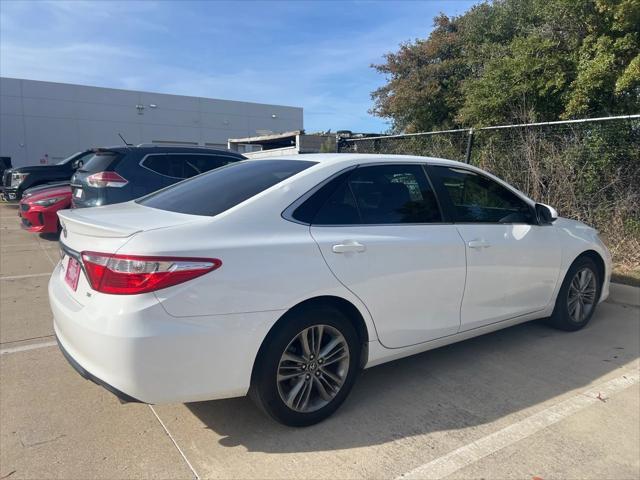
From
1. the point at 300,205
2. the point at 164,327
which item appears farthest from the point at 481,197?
the point at 164,327

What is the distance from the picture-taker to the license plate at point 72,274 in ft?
8.90

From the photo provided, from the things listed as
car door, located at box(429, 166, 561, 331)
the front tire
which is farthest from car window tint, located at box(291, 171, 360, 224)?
car door, located at box(429, 166, 561, 331)

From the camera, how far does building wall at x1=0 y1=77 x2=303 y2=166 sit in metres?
31.2

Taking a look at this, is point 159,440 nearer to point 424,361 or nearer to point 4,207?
point 424,361

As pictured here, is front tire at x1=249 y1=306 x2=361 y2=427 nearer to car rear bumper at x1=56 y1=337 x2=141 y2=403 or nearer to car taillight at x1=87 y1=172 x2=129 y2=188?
car rear bumper at x1=56 y1=337 x2=141 y2=403

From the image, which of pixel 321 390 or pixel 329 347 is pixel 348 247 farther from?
pixel 321 390

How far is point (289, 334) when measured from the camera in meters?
2.68

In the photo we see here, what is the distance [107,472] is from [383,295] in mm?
1817

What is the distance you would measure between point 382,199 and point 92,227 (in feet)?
6.01

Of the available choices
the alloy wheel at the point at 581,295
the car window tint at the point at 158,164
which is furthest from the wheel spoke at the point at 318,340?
the car window tint at the point at 158,164

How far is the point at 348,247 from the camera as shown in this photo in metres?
2.92

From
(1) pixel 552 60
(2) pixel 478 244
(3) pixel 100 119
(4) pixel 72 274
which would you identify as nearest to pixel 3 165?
(3) pixel 100 119

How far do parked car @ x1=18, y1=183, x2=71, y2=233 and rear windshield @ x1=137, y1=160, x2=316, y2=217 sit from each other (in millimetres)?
6319

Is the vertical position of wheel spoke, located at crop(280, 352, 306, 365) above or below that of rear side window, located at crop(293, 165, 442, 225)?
below
